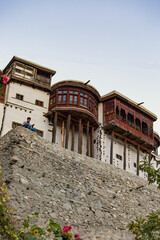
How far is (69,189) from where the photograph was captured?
677 inches

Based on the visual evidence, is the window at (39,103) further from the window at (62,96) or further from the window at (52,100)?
the window at (62,96)

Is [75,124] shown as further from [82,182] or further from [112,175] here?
[82,182]

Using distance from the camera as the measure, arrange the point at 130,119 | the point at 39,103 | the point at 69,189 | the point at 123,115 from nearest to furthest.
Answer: the point at 69,189 → the point at 39,103 → the point at 123,115 → the point at 130,119

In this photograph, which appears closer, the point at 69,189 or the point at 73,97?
the point at 69,189

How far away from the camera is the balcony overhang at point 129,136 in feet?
102

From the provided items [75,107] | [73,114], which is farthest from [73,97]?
[73,114]

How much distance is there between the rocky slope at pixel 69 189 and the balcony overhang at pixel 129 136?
9.13 metres

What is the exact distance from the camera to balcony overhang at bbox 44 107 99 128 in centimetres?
2850

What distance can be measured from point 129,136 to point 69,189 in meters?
16.7

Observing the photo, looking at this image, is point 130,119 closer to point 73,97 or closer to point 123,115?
point 123,115

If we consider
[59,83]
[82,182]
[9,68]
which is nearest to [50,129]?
[59,83]

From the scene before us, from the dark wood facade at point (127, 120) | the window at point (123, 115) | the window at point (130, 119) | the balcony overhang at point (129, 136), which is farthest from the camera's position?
the window at point (130, 119)

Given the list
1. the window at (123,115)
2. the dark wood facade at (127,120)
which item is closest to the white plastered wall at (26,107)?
the dark wood facade at (127,120)

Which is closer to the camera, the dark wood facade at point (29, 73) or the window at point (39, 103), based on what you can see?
the dark wood facade at point (29, 73)
